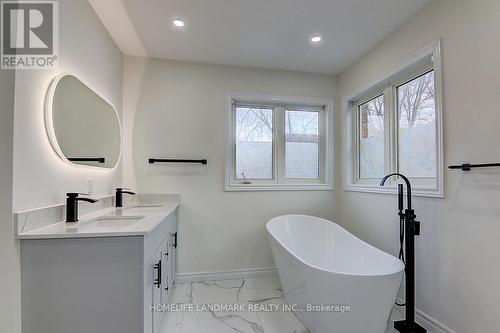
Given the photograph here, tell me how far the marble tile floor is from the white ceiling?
8.06 ft

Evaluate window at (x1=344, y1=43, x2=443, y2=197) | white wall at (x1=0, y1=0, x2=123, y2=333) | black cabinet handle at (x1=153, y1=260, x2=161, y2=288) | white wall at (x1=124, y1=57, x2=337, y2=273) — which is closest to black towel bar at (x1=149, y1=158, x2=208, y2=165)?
white wall at (x1=124, y1=57, x2=337, y2=273)

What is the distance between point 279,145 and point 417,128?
4.78 feet

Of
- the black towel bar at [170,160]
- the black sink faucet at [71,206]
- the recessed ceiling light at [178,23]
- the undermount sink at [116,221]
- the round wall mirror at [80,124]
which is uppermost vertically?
the recessed ceiling light at [178,23]

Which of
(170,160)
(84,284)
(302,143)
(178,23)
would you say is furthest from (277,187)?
(84,284)

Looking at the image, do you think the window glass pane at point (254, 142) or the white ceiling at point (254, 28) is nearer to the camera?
the white ceiling at point (254, 28)

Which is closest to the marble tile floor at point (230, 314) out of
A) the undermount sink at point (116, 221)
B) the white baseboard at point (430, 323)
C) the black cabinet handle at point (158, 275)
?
the white baseboard at point (430, 323)

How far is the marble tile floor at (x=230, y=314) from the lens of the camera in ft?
6.31

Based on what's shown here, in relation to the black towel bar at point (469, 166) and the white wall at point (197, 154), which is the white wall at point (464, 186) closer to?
the black towel bar at point (469, 166)

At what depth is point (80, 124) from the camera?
1.80 meters

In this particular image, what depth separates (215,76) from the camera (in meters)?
2.88

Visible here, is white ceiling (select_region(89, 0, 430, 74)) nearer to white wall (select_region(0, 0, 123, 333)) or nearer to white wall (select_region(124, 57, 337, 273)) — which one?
white wall (select_region(124, 57, 337, 273))

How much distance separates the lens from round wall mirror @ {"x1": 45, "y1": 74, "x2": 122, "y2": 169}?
1.49 metres

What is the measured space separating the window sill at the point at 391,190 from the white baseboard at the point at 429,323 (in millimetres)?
897

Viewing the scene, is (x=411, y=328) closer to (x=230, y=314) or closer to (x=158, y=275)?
(x=230, y=314)
